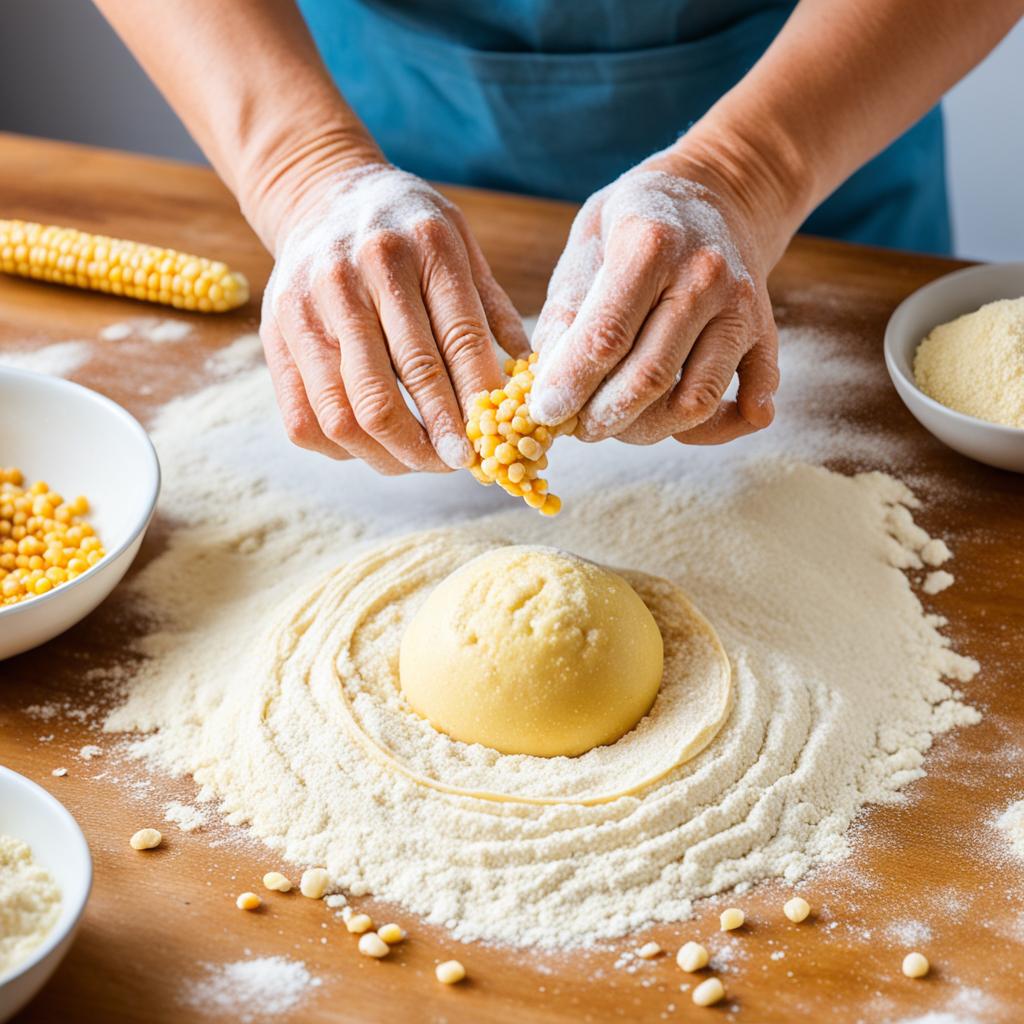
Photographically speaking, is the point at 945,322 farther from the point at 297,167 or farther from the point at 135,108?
the point at 135,108

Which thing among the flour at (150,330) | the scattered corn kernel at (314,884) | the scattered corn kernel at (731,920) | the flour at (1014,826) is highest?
the flour at (150,330)

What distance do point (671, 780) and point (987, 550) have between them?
628 millimetres

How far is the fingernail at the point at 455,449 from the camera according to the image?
52.4 inches

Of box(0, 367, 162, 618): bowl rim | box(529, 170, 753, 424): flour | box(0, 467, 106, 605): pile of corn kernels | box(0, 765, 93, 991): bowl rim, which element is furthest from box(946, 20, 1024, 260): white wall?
box(0, 765, 93, 991): bowl rim

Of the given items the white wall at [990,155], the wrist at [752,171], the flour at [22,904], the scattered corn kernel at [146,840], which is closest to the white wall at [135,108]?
the white wall at [990,155]

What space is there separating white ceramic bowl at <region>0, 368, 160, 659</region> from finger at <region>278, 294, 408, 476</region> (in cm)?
26

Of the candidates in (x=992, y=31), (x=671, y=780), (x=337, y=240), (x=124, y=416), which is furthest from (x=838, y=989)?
(x=992, y=31)

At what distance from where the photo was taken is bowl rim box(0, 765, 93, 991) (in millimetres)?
953

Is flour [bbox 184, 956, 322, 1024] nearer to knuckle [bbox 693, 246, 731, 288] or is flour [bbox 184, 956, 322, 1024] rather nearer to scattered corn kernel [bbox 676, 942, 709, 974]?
scattered corn kernel [bbox 676, 942, 709, 974]

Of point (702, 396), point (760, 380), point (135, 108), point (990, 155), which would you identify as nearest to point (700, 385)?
point (702, 396)

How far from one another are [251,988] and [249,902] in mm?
91

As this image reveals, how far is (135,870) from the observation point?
1200 mm

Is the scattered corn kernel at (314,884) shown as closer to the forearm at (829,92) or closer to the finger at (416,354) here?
the finger at (416,354)

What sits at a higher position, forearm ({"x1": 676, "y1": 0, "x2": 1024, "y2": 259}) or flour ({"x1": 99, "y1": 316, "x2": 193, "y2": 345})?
forearm ({"x1": 676, "y1": 0, "x2": 1024, "y2": 259})
